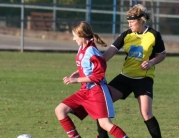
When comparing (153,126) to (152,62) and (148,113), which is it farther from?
(152,62)

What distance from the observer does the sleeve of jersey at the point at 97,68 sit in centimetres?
674

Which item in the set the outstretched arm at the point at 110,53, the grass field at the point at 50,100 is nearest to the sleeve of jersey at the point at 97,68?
the outstretched arm at the point at 110,53

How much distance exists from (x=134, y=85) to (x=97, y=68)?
104cm

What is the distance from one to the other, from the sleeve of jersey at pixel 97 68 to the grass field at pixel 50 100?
1605mm

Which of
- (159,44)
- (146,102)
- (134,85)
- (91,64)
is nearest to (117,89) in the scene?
(134,85)

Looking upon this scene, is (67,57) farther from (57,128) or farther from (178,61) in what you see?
(57,128)

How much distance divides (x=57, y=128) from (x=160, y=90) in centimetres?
482

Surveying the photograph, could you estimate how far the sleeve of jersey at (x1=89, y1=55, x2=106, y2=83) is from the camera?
674 centimetres

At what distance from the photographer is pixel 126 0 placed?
24.0m

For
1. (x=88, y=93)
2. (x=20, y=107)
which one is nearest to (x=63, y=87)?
(x=20, y=107)

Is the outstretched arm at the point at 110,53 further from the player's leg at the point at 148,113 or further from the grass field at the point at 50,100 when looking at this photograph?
the grass field at the point at 50,100

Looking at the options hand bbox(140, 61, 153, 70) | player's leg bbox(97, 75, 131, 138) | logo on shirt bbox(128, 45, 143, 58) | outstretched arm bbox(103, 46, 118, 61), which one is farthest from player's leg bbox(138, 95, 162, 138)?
outstretched arm bbox(103, 46, 118, 61)

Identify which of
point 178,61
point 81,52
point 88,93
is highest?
point 81,52

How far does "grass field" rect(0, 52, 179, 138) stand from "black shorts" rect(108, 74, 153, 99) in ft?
2.81
